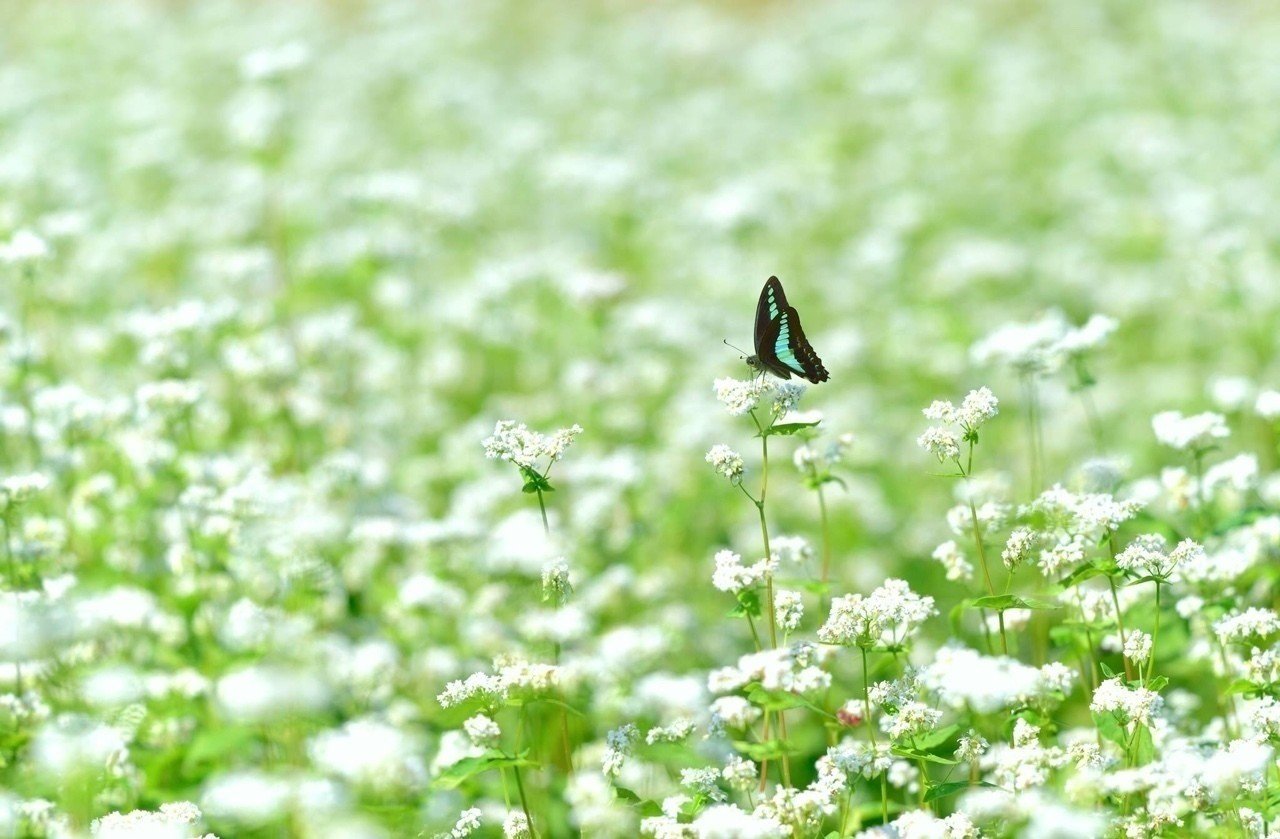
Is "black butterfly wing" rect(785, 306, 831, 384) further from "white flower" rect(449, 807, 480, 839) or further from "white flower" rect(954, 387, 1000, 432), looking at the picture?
"white flower" rect(449, 807, 480, 839)

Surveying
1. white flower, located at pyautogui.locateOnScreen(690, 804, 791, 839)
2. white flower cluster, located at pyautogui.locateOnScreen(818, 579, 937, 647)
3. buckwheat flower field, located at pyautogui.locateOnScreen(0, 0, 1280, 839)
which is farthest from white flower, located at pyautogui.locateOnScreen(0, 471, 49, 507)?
white flower cluster, located at pyautogui.locateOnScreen(818, 579, 937, 647)

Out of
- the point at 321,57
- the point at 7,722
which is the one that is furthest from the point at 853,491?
the point at 321,57

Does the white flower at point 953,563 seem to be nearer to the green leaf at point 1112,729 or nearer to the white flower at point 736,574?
the green leaf at point 1112,729

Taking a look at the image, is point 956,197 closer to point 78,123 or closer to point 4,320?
point 78,123

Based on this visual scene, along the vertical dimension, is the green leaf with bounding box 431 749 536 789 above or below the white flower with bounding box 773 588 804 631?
below

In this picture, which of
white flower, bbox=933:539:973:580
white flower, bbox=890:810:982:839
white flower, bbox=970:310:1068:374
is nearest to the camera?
white flower, bbox=890:810:982:839

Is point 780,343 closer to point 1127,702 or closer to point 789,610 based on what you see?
point 789,610

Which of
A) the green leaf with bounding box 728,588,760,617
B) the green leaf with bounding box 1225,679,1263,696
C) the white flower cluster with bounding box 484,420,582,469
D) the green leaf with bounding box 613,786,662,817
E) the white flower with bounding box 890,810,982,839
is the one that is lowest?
the white flower with bounding box 890,810,982,839
